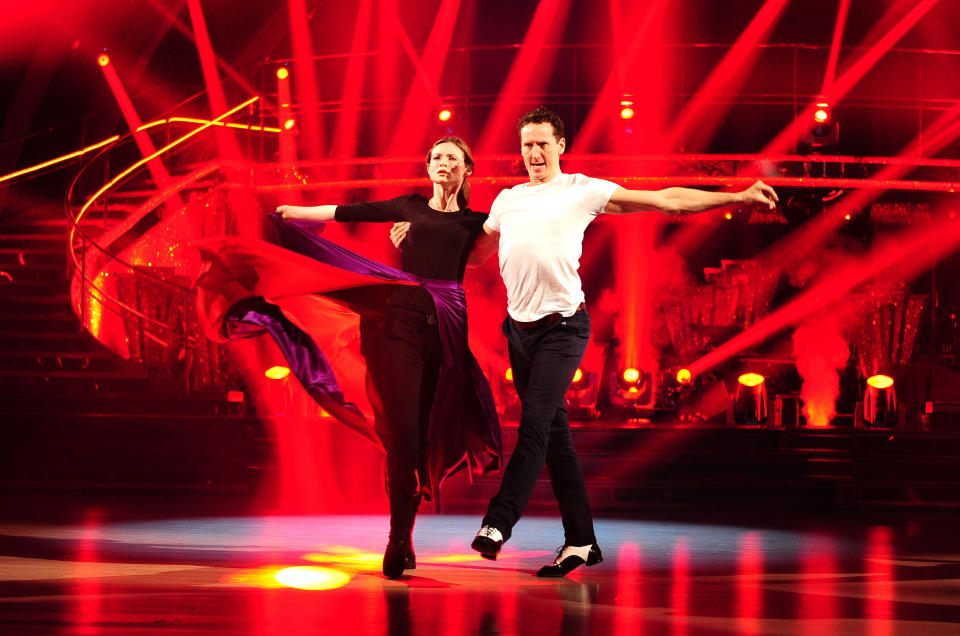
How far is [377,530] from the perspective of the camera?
20.4 ft

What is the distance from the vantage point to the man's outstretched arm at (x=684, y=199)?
394 centimetres

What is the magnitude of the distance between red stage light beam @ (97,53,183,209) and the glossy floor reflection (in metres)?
7.40

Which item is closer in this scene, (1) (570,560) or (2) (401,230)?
(1) (570,560)

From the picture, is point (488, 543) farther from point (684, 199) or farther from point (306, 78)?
point (306, 78)

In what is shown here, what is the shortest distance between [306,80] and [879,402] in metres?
7.56

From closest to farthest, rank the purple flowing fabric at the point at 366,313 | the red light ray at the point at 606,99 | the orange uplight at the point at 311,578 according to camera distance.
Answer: the orange uplight at the point at 311,578 → the purple flowing fabric at the point at 366,313 → the red light ray at the point at 606,99

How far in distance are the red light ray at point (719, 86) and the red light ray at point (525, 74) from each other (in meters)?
1.62

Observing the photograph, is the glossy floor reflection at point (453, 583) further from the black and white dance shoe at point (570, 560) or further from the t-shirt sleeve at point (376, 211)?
the t-shirt sleeve at point (376, 211)

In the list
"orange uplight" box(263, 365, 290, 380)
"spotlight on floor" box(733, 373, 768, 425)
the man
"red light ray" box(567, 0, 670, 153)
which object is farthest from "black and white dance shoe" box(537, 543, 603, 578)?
"red light ray" box(567, 0, 670, 153)

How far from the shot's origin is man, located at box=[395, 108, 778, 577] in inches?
165

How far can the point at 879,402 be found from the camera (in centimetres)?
1084

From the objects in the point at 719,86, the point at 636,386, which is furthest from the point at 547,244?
the point at 719,86

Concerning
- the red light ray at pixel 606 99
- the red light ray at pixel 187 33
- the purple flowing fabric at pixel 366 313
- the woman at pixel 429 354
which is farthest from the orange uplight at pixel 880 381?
the red light ray at pixel 187 33

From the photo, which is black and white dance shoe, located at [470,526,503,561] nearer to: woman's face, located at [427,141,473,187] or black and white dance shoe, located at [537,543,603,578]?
black and white dance shoe, located at [537,543,603,578]
